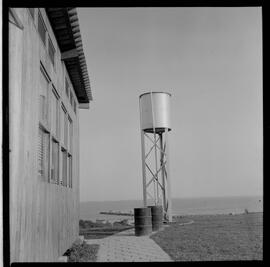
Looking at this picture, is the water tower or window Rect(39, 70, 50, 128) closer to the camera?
window Rect(39, 70, 50, 128)

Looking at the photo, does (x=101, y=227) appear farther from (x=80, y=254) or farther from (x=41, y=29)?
(x=41, y=29)

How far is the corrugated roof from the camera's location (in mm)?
4684

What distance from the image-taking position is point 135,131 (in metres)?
13.6

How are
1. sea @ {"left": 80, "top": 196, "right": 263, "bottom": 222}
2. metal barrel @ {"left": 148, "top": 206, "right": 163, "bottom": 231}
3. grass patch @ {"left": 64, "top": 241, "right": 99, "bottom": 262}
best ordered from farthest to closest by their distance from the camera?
metal barrel @ {"left": 148, "top": 206, "right": 163, "bottom": 231}
sea @ {"left": 80, "top": 196, "right": 263, "bottom": 222}
grass patch @ {"left": 64, "top": 241, "right": 99, "bottom": 262}

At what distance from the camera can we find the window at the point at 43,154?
3979 mm

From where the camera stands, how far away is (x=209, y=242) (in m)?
9.03

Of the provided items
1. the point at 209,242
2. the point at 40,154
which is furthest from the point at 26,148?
the point at 209,242

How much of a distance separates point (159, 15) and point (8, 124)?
92.5 inches

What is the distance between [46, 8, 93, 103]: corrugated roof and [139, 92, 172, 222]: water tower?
3.97 m

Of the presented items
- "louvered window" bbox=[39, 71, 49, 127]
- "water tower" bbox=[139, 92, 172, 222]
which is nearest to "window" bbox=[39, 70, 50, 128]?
"louvered window" bbox=[39, 71, 49, 127]

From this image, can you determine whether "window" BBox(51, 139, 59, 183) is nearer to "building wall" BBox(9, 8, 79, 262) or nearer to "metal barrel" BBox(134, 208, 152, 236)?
"building wall" BBox(9, 8, 79, 262)

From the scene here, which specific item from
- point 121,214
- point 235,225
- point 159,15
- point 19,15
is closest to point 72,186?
point 159,15

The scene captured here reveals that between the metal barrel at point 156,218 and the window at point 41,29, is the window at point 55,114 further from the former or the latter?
the metal barrel at point 156,218

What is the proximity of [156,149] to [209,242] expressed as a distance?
3302 mm
